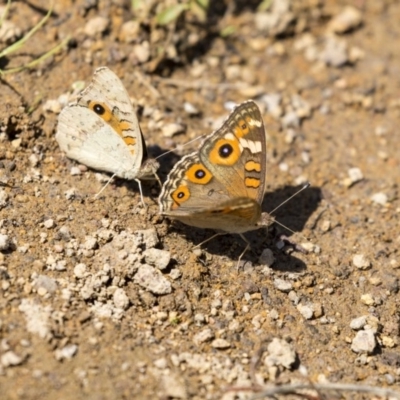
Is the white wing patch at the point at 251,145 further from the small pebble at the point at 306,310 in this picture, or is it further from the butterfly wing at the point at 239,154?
the small pebble at the point at 306,310

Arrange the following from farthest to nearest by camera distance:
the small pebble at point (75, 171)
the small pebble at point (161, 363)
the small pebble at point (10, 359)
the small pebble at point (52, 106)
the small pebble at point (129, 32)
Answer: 1. the small pebble at point (129, 32)
2. the small pebble at point (52, 106)
3. the small pebble at point (75, 171)
4. the small pebble at point (161, 363)
5. the small pebble at point (10, 359)

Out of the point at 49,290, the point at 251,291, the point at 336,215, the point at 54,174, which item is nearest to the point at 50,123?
the point at 54,174

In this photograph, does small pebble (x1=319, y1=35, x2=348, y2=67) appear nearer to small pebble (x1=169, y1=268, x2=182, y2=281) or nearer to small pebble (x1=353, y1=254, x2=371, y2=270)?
small pebble (x1=353, y1=254, x2=371, y2=270)

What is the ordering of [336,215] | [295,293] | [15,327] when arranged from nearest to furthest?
[15,327] → [295,293] → [336,215]

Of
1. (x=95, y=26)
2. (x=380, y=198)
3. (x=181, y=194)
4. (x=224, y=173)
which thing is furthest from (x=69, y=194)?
(x=380, y=198)

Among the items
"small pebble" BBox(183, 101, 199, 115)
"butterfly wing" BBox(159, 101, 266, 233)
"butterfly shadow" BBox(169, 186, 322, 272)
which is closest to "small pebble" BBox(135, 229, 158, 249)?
"butterfly wing" BBox(159, 101, 266, 233)

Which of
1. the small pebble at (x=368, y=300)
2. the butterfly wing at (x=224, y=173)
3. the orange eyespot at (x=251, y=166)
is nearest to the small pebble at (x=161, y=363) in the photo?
the butterfly wing at (x=224, y=173)

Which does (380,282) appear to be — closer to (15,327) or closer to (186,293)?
(186,293)

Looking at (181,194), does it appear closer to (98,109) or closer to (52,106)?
(98,109)
